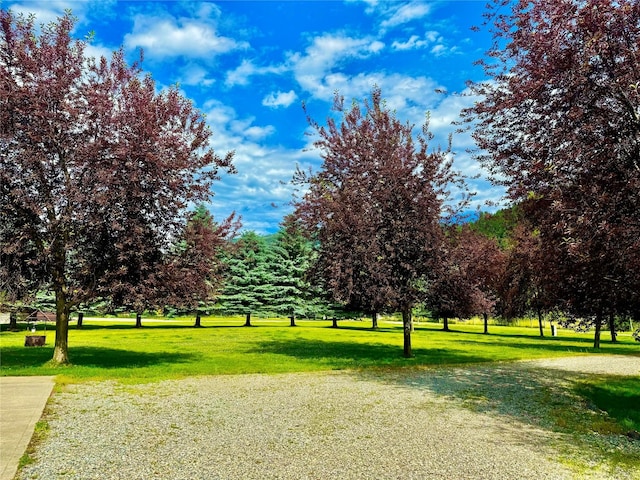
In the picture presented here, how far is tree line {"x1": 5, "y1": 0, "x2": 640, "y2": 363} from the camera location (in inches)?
346

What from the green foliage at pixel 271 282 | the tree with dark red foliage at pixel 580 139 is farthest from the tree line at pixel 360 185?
the green foliage at pixel 271 282

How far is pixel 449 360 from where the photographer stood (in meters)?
17.8

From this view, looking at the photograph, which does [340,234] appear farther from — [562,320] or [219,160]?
[562,320]

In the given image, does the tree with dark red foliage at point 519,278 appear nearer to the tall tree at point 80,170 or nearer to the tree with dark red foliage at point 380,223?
the tree with dark red foliage at point 380,223

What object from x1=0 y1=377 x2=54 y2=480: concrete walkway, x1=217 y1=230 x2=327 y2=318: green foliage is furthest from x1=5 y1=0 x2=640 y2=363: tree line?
x1=217 y1=230 x2=327 y2=318: green foliage

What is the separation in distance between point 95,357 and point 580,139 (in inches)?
689

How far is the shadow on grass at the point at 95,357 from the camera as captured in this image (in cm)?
1519

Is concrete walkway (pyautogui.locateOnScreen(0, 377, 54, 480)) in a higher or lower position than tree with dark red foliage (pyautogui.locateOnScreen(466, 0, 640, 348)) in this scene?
lower

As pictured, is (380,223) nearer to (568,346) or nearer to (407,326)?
(407,326)

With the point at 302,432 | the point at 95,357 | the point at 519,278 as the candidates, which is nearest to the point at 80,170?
the point at 95,357

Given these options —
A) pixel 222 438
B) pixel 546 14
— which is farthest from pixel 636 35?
pixel 222 438

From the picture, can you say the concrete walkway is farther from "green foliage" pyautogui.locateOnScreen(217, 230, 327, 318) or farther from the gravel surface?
"green foliage" pyautogui.locateOnScreen(217, 230, 327, 318)

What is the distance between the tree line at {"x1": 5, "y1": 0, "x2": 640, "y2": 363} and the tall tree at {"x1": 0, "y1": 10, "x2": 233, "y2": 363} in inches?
2.2

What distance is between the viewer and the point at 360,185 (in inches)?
710
